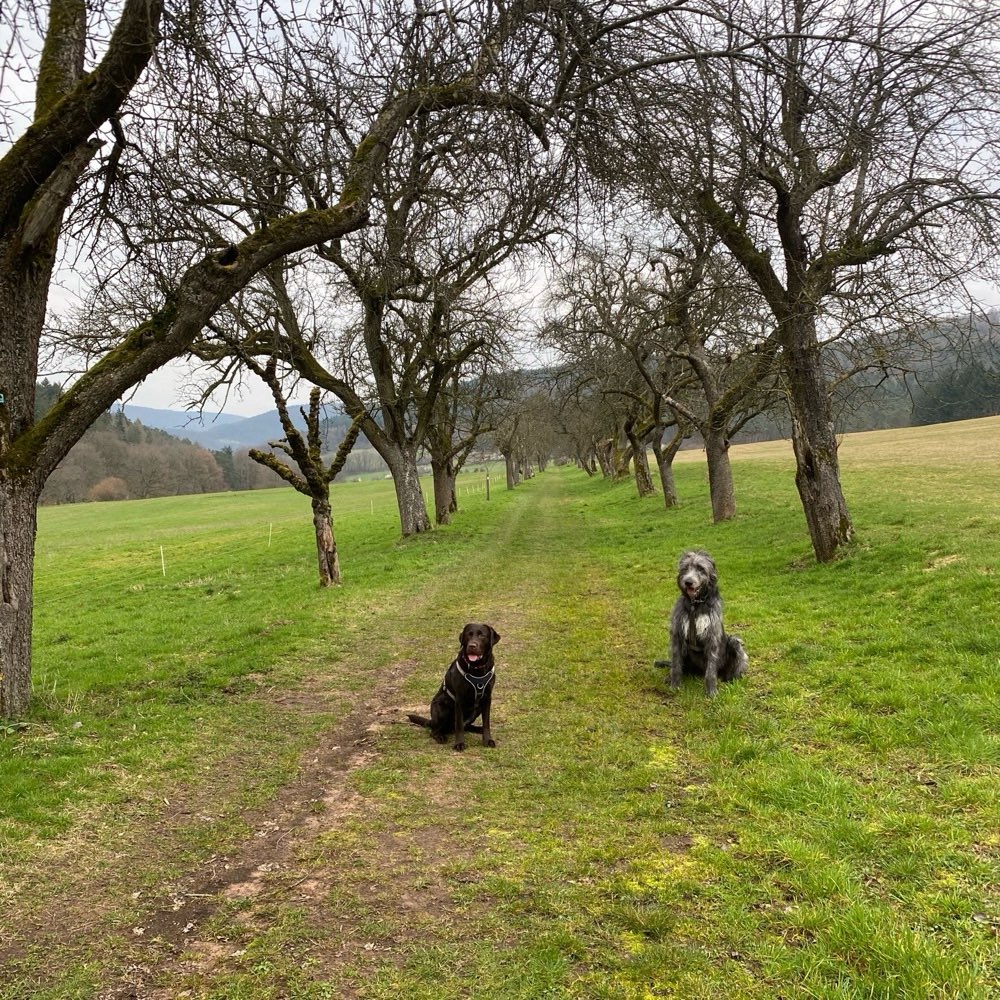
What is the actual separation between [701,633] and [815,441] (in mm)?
6236

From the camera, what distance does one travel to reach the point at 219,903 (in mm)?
3547

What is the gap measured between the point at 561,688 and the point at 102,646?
766 centimetres

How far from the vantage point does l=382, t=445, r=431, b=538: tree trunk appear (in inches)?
801

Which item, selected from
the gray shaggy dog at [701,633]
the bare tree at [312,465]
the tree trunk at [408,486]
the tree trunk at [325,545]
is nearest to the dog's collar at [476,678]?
the gray shaggy dog at [701,633]

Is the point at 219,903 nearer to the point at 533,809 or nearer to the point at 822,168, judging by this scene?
the point at 533,809

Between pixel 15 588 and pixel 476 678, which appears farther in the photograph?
pixel 15 588

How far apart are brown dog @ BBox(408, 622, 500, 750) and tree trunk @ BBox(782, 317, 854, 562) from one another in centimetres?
792

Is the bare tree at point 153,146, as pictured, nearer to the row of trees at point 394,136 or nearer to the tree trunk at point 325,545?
the row of trees at point 394,136

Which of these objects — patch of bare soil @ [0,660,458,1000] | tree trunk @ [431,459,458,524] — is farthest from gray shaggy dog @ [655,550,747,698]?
tree trunk @ [431,459,458,524]

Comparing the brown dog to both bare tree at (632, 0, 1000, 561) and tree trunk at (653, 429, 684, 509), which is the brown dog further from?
tree trunk at (653, 429, 684, 509)

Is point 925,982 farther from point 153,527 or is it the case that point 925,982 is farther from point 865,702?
point 153,527

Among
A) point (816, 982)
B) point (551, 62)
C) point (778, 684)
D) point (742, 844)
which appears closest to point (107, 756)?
point (742, 844)

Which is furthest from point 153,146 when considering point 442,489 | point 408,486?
point 442,489

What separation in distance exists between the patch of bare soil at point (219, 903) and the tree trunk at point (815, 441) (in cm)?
964
